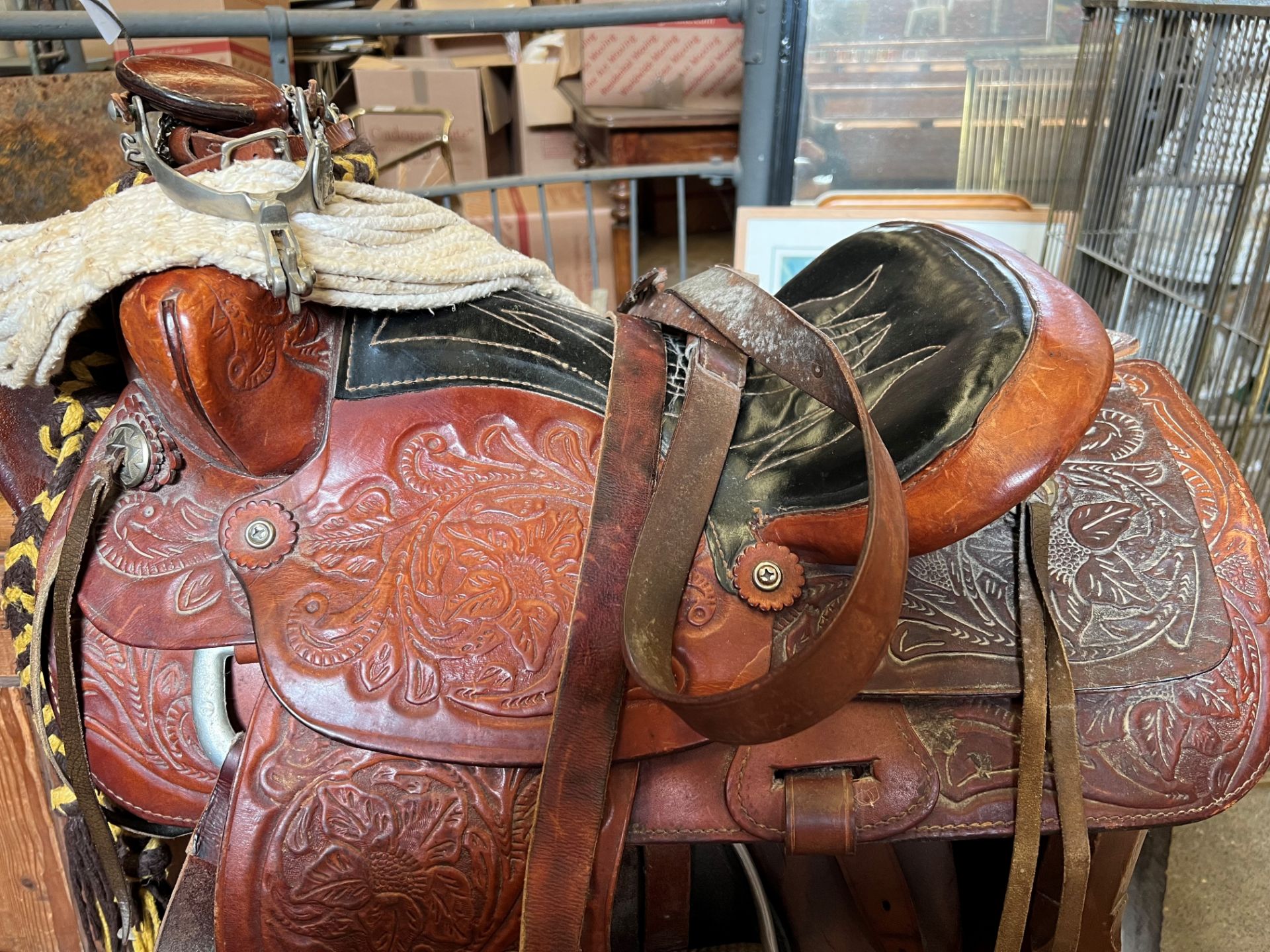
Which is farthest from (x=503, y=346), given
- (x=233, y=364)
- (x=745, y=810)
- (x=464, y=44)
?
(x=464, y=44)

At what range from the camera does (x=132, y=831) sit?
2.34ft

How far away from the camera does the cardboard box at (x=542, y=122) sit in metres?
2.95

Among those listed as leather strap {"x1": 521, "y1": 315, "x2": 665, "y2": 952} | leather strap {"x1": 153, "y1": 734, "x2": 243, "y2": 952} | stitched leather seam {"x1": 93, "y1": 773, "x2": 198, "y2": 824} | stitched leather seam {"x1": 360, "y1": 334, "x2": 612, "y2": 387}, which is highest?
stitched leather seam {"x1": 360, "y1": 334, "x2": 612, "y2": 387}

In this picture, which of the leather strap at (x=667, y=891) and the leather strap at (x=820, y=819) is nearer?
the leather strap at (x=820, y=819)

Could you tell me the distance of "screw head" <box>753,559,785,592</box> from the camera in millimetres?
626

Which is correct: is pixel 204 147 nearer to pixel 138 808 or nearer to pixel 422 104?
pixel 138 808

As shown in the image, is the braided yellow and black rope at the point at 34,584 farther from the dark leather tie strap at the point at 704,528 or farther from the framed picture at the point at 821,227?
the framed picture at the point at 821,227

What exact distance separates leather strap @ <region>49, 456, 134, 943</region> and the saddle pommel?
3.2 inches

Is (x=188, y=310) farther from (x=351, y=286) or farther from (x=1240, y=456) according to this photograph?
(x=1240, y=456)

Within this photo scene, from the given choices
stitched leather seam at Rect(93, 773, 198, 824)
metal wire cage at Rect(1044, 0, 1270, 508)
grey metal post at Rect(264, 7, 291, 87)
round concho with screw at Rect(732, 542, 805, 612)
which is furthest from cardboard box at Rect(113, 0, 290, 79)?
round concho with screw at Rect(732, 542, 805, 612)

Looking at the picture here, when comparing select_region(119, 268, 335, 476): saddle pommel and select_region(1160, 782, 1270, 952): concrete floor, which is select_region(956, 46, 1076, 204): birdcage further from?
select_region(119, 268, 335, 476): saddle pommel

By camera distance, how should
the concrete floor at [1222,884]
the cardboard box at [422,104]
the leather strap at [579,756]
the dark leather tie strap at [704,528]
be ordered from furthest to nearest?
the cardboard box at [422,104]
the concrete floor at [1222,884]
the leather strap at [579,756]
the dark leather tie strap at [704,528]

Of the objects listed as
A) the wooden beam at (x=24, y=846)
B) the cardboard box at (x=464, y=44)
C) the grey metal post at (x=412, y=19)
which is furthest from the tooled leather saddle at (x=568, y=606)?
the cardboard box at (x=464, y=44)

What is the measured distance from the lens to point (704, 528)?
0.65 meters
